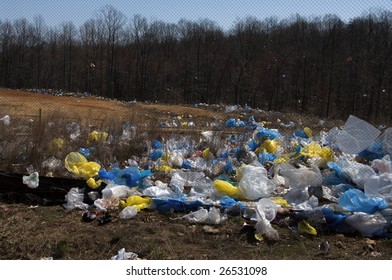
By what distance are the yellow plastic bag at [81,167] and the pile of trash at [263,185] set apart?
11mm

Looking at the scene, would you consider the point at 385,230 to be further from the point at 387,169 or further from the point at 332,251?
the point at 387,169

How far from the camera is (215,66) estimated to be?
4294 centimetres

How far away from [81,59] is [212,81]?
13761mm

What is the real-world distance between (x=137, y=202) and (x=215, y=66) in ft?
131

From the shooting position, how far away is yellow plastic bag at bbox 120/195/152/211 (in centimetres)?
Result: 385

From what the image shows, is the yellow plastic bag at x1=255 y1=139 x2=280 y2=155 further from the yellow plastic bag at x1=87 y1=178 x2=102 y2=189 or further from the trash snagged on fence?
the yellow plastic bag at x1=87 y1=178 x2=102 y2=189

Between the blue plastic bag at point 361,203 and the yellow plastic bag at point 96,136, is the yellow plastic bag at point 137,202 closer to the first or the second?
the blue plastic bag at point 361,203

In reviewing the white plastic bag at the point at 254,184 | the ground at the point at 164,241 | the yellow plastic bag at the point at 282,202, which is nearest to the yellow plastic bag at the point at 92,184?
the ground at the point at 164,241

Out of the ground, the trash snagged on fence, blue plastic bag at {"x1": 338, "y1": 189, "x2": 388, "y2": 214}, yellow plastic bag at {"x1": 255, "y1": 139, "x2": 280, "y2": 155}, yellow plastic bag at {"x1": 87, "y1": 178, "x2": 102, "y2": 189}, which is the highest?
the trash snagged on fence

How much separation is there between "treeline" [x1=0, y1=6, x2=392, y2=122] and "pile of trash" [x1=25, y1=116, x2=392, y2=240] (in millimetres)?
14513

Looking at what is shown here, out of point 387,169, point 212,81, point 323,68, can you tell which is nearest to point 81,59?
point 212,81

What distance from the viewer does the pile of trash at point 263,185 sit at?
3438mm

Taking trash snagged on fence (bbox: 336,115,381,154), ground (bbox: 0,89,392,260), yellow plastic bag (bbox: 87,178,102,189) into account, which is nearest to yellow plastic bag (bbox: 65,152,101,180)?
yellow plastic bag (bbox: 87,178,102,189)

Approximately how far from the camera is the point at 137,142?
667 centimetres
